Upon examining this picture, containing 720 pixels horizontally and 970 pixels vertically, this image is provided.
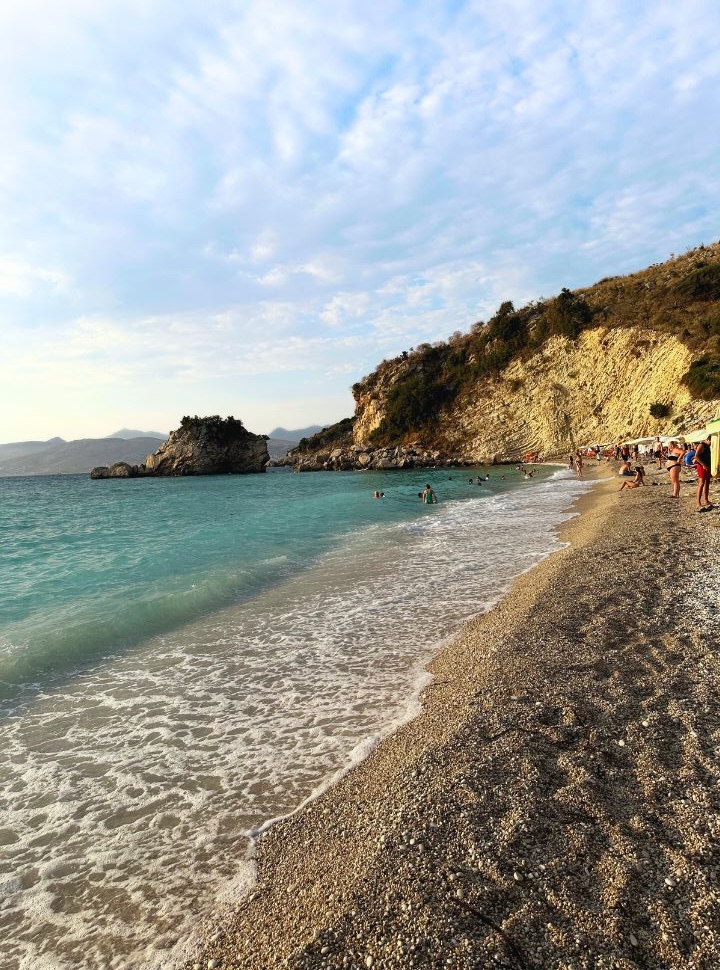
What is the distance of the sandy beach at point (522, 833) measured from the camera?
8.59ft

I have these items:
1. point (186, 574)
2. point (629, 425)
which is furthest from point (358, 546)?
point (629, 425)

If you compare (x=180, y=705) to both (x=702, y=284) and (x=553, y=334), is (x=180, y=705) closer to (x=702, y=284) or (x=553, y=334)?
(x=702, y=284)

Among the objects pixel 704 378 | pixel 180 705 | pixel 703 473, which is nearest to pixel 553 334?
pixel 704 378

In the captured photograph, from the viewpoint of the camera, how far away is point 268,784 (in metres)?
4.61

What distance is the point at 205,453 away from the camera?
91.5 metres

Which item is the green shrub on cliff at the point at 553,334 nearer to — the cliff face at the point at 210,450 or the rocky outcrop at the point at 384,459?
the rocky outcrop at the point at 384,459

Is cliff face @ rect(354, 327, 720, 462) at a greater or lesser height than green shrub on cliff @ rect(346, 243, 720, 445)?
lesser

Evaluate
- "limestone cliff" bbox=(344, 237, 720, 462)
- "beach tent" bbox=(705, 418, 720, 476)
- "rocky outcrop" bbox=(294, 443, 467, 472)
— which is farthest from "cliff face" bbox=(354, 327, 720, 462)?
"beach tent" bbox=(705, 418, 720, 476)

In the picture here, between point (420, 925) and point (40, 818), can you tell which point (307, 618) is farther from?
point (420, 925)

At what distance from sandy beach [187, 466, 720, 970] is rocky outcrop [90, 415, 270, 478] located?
90768 mm

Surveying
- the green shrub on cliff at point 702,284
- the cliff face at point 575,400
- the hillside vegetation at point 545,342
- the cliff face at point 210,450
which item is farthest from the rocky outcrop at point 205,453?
the green shrub on cliff at point 702,284

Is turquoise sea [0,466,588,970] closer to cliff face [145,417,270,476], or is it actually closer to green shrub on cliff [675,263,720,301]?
green shrub on cliff [675,263,720,301]

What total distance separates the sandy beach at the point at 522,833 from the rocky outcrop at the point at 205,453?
90768mm

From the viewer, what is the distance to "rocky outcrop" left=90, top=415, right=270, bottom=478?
91062mm
